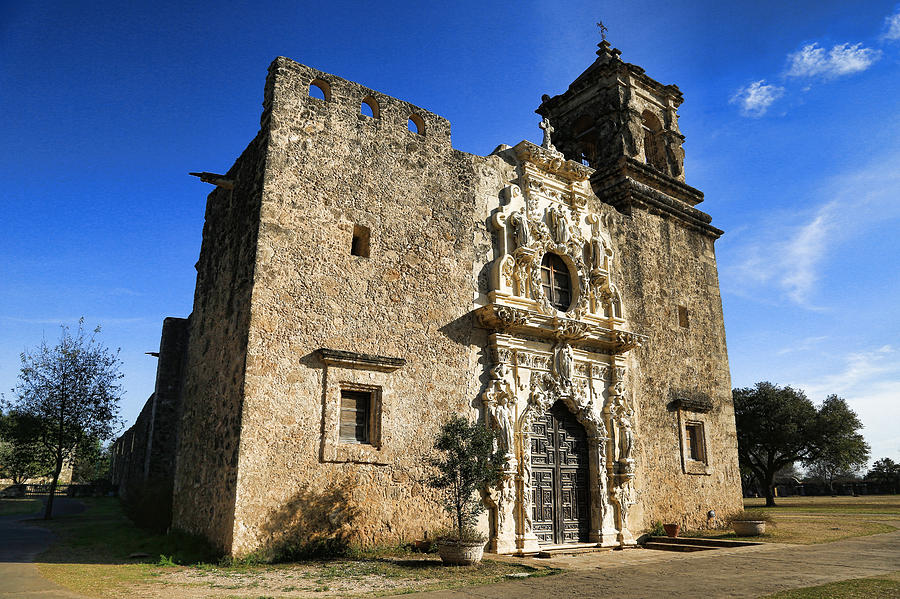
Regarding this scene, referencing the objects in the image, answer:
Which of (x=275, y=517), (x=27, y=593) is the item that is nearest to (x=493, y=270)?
(x=275, y=517)

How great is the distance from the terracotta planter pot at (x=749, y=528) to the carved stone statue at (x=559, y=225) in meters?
7.78

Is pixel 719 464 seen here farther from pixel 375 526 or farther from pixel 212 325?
pixel 212 325

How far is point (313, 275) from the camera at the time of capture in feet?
34.4

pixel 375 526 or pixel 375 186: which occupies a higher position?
pixel 375 186

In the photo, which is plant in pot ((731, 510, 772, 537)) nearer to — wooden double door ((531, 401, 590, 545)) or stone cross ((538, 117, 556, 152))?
wooden double door ((531, 401, 590, 545))

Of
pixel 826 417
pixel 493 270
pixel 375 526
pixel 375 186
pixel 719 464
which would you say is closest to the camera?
pixel 375 526

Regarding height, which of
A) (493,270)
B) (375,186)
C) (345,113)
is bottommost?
(493,270)

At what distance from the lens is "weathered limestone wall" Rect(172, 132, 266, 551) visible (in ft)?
31.6

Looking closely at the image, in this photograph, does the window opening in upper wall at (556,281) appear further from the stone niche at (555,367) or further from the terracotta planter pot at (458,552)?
the terracotta planter pot at (458,552)

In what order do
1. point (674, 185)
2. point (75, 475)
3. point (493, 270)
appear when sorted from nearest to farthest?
point (493, 270)
point (674, 185)
point (75, 475)

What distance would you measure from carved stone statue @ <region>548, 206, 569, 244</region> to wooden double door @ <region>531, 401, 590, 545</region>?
12.3ft

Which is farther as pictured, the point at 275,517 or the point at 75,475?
the point at 75,475

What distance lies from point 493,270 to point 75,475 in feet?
168

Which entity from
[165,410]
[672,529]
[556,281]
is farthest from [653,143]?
[165,410]
